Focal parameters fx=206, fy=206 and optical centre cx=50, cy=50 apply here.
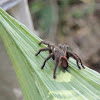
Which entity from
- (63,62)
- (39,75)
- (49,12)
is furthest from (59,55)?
(49,12)

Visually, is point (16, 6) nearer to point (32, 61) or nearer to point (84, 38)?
point (32, 61)

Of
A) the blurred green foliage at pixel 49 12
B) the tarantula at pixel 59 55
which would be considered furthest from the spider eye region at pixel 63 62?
the blurred green foliage at pixel 49 12

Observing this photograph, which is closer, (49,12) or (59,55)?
(59,55)

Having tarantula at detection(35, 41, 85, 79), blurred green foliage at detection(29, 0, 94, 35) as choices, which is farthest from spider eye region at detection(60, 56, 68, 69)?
blurred green foliage at detection(29, 0, 94, 35)

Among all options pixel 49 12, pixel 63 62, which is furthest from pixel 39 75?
pixel 49 12

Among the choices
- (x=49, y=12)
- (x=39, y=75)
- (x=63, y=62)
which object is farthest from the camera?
(x=49, y=12)

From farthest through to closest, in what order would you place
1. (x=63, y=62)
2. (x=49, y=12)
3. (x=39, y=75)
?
(x=49, y=12)
(x=63, y=62)
(x=39, y=75)

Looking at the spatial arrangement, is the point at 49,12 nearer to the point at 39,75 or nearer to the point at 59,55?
the point at 59,55

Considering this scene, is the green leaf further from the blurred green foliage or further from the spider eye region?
the blurred green foliage

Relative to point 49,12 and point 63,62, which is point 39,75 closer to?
point 63,62
